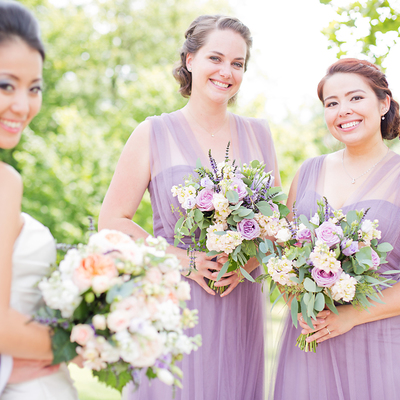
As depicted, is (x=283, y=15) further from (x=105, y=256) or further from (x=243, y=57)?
(x=105, y=256)

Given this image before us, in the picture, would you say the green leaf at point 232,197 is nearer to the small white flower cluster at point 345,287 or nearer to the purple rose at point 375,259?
the small white flower cluster at point 345,287

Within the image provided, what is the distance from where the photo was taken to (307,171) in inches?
137

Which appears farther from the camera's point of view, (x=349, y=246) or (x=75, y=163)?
(x=75, y=163)

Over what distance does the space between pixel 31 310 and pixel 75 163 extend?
38.3 ft

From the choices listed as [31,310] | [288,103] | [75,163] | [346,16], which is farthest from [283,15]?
[31,310]

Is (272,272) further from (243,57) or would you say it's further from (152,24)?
(152,24)

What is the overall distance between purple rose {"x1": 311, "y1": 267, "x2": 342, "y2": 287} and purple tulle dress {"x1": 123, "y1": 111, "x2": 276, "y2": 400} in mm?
852

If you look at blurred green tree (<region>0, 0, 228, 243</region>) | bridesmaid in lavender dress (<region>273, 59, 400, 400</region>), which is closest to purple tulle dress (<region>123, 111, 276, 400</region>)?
bridesmaid in lavender dress (<region>273, 59, 400, 400</region>)

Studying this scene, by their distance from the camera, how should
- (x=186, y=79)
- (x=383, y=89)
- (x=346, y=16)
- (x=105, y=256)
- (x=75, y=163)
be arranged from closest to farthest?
(x=105, y=256), (x=383, y=89), (x=186, y=79), (x=346, y=16), (x=75, y=163)

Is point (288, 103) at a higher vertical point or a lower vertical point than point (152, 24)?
lower

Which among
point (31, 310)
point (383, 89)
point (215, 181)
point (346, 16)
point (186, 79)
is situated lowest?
point (31, 310)

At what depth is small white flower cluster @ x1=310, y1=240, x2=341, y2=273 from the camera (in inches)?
98.2

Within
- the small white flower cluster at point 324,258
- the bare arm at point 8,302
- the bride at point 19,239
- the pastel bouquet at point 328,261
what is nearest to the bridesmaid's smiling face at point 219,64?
the pastel bouquet at point 328,261

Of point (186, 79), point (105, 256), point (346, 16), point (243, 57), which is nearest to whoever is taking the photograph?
point (105, 256)
